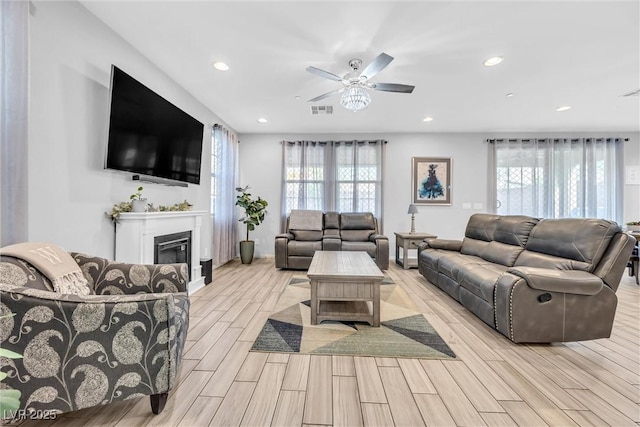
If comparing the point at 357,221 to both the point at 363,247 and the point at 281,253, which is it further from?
the point at 281,253

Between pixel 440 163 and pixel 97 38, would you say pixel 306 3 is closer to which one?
pixel 97 38

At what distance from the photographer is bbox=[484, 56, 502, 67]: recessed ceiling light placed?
281cm

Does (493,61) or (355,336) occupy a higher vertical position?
(493,61)

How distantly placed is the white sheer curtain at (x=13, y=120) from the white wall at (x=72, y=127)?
16 centimetres

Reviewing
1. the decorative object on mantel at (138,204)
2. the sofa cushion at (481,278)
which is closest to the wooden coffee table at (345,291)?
the sofa cushion at (481,278)

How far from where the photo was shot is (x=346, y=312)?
2.54 metres

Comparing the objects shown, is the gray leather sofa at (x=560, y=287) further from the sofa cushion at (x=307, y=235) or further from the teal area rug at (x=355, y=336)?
the sofa cushion at (x=307, y=235)

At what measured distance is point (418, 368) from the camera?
1844mm

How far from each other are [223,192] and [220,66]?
7.64ft

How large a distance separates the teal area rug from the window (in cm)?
289

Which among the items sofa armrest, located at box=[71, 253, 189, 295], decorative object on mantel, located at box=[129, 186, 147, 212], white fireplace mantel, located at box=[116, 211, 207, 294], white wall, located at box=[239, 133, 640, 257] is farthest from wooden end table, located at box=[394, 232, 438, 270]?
decorative object on mantel, located at box=[129, 186, 147, 212]

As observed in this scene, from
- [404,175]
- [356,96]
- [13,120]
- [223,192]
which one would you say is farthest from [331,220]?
[13,120]

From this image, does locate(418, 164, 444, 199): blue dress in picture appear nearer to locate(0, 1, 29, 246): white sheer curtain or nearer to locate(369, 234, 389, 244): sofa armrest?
locate(369, 234, 389, 244): sofa armrest

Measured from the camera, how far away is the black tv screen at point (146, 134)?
2301 millimetres
